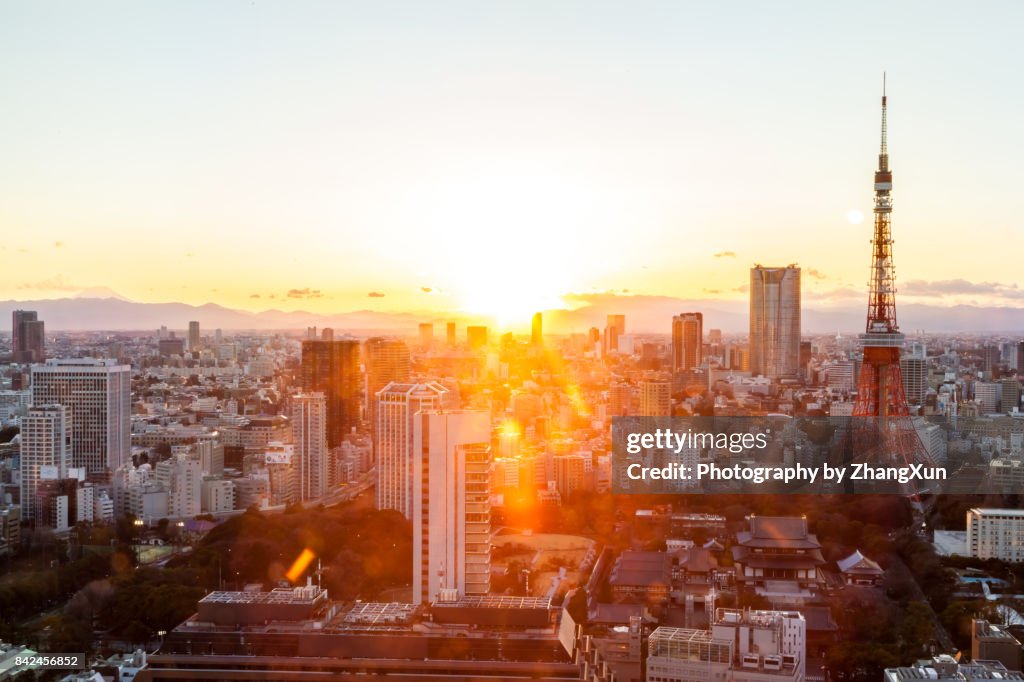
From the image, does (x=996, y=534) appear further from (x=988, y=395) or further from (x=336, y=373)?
(x=336, y=373)

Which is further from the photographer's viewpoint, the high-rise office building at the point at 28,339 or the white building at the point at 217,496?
the high-rise office building at the point at 28,339

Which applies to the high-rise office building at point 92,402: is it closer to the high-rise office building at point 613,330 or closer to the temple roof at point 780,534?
the temple roof at point 780,534

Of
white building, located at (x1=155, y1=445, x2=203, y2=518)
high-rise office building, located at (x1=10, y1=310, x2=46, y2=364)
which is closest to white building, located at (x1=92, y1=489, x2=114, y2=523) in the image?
white building, located at (x1=155, y1=445, x2=203, y2=518)

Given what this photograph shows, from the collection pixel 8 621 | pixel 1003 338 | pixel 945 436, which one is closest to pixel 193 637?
pixel 8 621

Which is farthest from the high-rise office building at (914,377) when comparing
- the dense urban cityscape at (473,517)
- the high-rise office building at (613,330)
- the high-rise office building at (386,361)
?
the high-rise office building at (386,361)

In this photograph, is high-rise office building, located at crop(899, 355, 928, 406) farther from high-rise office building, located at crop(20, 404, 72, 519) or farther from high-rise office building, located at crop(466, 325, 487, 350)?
high-rise office building, located at crop(20, 404, 72, 519)
